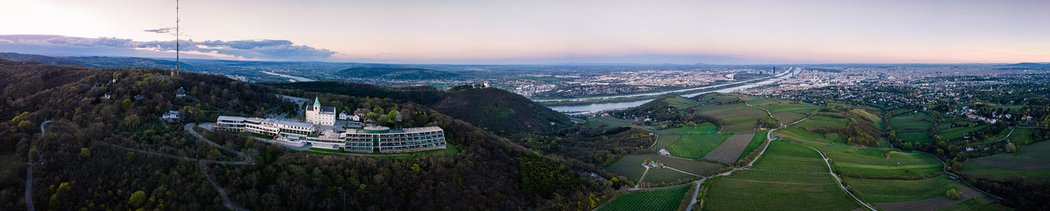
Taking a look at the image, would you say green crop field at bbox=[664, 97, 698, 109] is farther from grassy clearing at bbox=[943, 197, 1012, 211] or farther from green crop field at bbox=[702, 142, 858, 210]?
grassy clearing at bbox=[943, 197, 1012, 211]

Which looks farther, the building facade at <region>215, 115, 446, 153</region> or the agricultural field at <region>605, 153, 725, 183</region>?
the agricultural field at <region>605, 153, 725, 183</region>

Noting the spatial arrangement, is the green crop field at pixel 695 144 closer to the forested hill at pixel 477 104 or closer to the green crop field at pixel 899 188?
the green crop field at pixel 899 188

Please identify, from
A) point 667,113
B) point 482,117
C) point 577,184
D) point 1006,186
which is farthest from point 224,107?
point 667,113

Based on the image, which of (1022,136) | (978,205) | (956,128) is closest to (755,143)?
(978,205)

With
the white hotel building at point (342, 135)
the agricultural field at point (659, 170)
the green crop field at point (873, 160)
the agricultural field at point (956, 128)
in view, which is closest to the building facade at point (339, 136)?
the white hotel building at point (342, 135)

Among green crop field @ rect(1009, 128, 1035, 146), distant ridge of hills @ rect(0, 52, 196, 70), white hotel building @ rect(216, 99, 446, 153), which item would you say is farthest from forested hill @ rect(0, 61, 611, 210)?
distant ridge of hills @ rect(0, 52, 196, 70)

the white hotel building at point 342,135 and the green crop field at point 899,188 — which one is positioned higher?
the white hotel building at point 342,135
